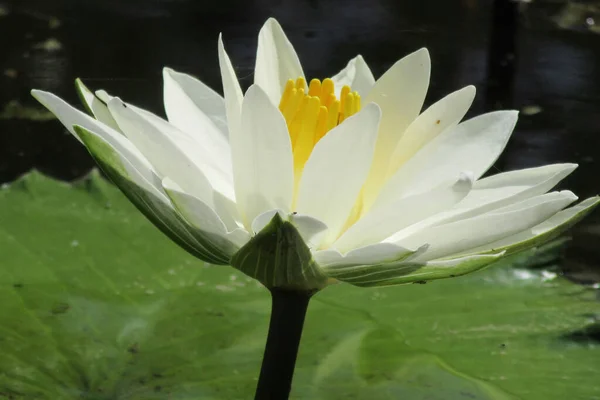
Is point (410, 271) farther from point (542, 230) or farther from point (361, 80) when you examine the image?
point (361, 80)

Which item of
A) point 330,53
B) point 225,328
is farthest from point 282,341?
point 330,53

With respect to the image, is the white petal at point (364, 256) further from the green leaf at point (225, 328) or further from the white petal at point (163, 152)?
the green leaf at point (225, 328)

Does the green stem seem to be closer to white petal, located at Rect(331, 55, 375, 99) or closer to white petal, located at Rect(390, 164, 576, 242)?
white petal, located at Rect(390, 164, 576, 242)

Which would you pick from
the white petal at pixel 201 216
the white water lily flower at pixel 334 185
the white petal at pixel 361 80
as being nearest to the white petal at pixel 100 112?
the white water lily flower at pixel 334 185

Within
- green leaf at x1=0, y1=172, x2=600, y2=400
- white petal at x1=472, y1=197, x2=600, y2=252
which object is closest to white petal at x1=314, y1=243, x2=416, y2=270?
white petal at x1=472, y1=197, x2=600, y2=252

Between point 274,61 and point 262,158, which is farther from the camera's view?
point 274,61

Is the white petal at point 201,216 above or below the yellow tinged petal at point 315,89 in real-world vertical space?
below
